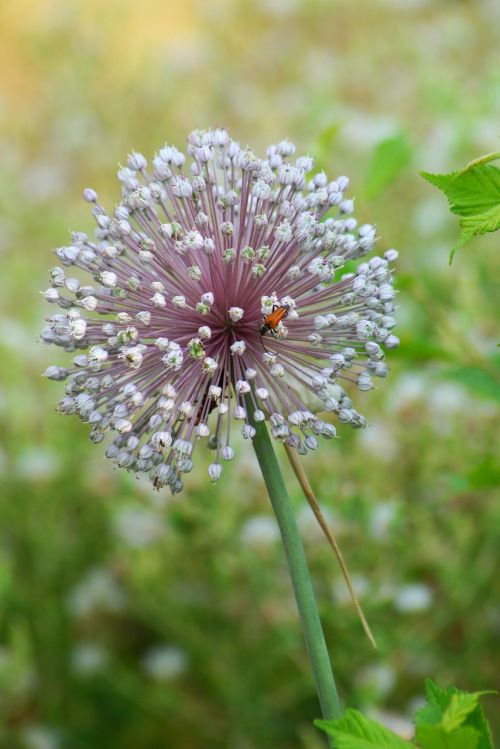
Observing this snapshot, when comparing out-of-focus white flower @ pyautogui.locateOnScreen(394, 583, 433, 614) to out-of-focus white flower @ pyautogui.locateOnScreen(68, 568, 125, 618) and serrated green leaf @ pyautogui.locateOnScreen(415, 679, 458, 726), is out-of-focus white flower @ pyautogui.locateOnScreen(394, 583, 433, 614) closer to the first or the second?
out-of-focus white flower @ pyautogui.locateOnScreen(68, 568, 125, 618)

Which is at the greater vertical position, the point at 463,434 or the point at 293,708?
the point at 463,434

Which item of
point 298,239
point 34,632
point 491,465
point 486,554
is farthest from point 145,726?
point 298,239

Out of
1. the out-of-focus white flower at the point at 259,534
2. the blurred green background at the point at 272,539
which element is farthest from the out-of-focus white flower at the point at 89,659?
the out-of-focus white flower at the point at 259,534

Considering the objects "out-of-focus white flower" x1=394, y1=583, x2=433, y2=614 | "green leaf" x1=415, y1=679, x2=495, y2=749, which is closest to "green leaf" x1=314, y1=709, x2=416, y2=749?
"green leaf" x1=415, y1=679, x2=495, y2=749

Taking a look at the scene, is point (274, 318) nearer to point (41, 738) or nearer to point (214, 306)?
point (214, 306)

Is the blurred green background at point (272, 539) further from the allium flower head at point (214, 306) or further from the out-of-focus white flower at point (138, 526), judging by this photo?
the allium flower head at point (214, 306)

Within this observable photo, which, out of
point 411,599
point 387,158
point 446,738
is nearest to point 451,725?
point 446,738

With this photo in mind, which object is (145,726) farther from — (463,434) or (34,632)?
(463,434)
